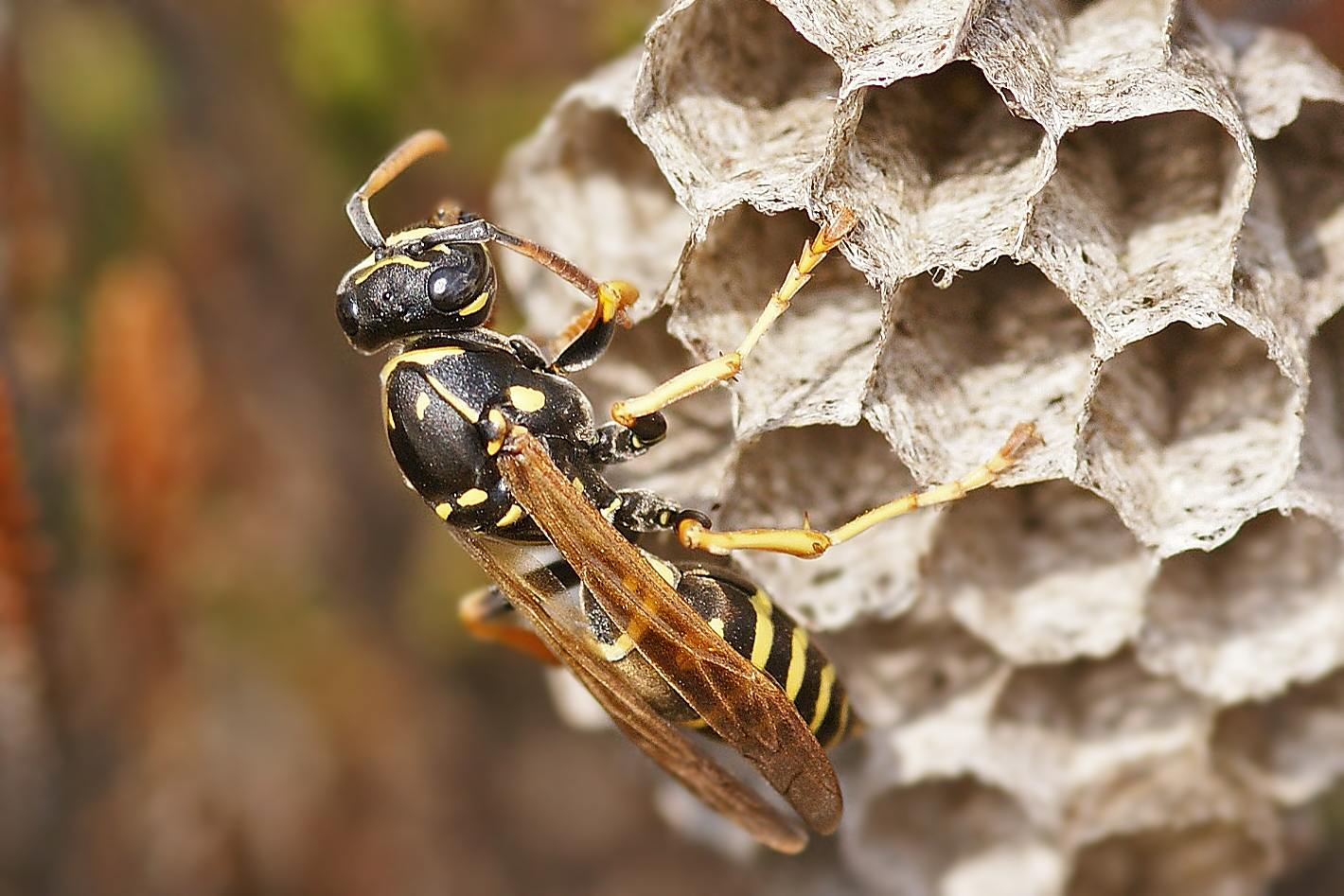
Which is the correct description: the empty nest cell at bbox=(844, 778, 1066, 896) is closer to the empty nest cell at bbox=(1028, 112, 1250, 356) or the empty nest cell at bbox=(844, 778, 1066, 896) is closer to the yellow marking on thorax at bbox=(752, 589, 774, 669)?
the yellow marking on thorax at bbox=(752, 589, 774, 669)

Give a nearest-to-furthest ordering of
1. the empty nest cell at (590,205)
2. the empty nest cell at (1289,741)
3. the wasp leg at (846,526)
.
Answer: the wasp leg at (846,526) → the empty nest cell at (590,205) → the empty nest cell at (1289,741)

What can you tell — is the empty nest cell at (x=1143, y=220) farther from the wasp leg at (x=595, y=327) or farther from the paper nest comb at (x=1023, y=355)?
the wasp leg at (x=595, y=327)

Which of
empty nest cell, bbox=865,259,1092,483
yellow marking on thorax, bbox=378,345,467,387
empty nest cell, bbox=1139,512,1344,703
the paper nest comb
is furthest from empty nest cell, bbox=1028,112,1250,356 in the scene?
yellow marking on thorax, bbox=378,345,467,387

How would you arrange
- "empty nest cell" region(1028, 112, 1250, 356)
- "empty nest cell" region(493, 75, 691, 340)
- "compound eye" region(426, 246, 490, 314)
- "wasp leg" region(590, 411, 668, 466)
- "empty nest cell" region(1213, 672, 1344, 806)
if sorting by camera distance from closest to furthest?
"empty nest cell" region(1028, 112, 1250, 356), "compound eye" region(426, 246, 490, 314), "wasp leg" region(590, 411, 668, 466), "empty nest cell" region(493, 75, 691, 340), "empty nest cell" region(1213, 672, 1344, 806)

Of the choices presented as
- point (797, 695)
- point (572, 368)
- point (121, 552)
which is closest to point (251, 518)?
point (121, 552)

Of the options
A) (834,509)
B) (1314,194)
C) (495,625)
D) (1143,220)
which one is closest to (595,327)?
(834,509)

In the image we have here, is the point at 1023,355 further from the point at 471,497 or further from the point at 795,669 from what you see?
the point at 471,497

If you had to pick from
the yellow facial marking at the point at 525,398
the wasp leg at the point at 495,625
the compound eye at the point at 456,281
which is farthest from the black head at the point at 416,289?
the wasp leg at the point at 495,625
